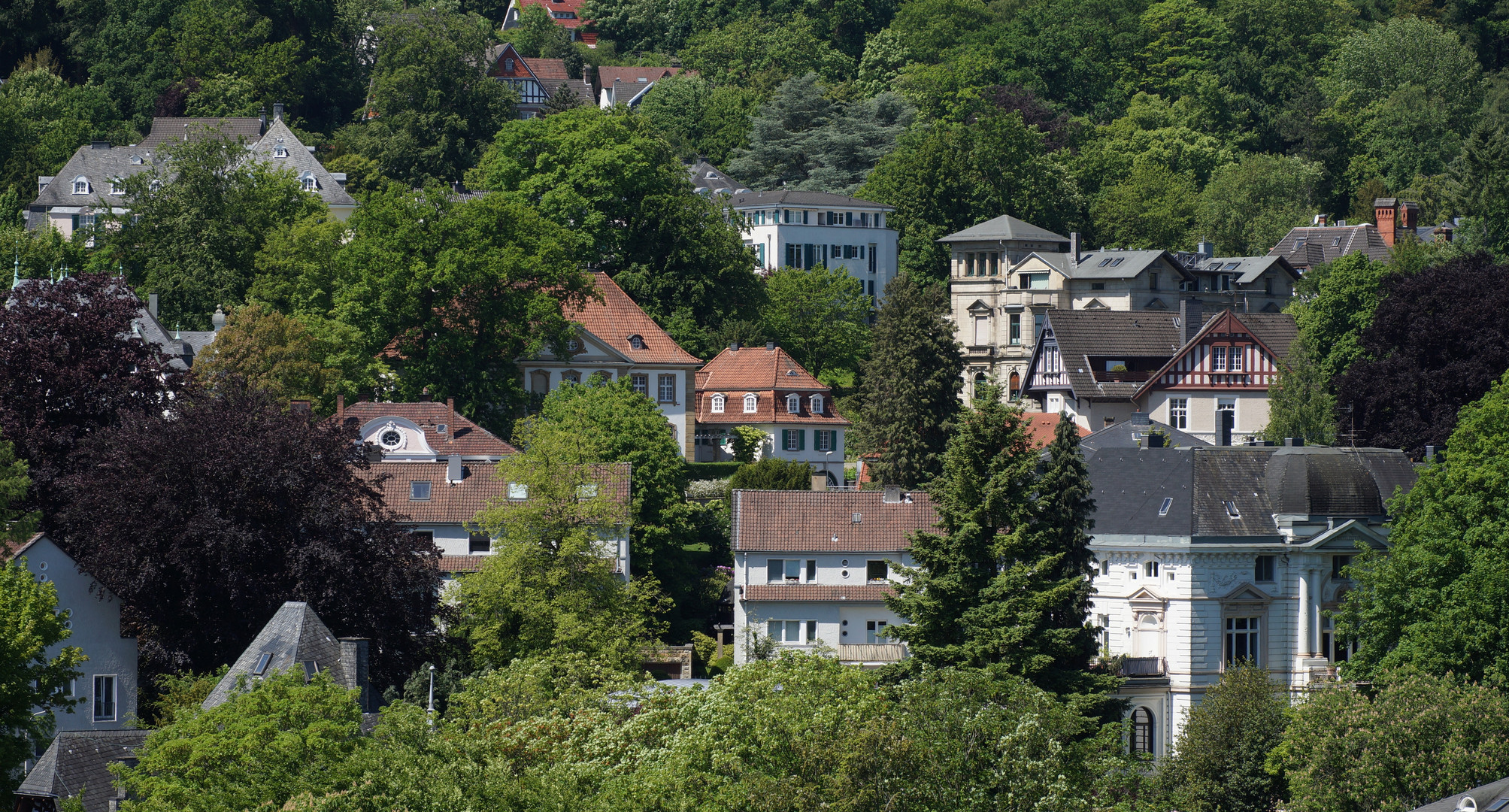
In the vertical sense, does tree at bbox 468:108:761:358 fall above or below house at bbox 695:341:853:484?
above

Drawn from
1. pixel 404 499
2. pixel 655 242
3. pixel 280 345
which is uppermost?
pixel 655 242

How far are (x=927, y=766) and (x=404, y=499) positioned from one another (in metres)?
34.7

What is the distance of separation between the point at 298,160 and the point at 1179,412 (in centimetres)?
4684

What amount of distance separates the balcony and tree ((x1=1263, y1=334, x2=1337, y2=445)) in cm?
2094

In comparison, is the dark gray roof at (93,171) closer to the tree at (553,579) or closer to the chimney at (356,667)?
the tree at (553,579)

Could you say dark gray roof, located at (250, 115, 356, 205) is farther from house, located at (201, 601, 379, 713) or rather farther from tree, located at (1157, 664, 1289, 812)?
tree, located at (1157, 664, 1289, 812)

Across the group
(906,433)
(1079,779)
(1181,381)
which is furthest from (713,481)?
(1079,779)

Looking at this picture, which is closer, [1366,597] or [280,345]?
[1366,597]

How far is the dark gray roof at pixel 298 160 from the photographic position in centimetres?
11038

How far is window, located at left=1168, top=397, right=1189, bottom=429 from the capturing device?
9462 cm

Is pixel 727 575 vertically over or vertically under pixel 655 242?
under

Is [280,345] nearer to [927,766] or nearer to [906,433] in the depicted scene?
[906,433]

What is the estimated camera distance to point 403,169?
123375 millimetres

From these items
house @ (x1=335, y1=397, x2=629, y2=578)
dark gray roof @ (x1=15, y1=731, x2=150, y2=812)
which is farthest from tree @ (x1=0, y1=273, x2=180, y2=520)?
dark gray roof @ (x1=15, y1=731, x2=150, y2=812)
